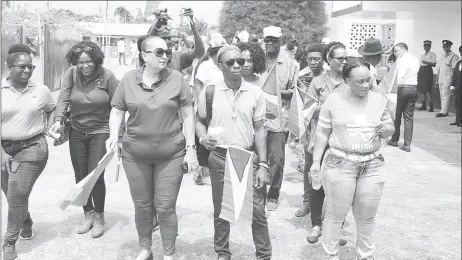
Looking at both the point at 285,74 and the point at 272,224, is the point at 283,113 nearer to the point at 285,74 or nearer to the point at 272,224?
the point at 285,74

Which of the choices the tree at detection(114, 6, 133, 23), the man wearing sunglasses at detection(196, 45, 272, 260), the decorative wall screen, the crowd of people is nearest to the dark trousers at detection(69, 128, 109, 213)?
the crowd of people

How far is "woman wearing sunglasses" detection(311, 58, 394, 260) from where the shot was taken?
150 inches

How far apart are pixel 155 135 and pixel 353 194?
1.54 meters

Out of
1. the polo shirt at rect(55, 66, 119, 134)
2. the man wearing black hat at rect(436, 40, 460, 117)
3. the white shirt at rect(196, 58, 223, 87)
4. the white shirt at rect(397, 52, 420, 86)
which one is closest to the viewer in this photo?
the polo shirt at rect(55, 66, 119, 134)

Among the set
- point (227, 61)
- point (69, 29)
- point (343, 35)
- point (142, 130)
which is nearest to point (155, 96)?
point (142, 130)

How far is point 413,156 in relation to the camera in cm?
928

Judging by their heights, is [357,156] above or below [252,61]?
below

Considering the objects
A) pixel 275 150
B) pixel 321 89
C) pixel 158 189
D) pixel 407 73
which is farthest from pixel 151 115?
pixel 407 73

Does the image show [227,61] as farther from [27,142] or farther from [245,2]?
[245,2]

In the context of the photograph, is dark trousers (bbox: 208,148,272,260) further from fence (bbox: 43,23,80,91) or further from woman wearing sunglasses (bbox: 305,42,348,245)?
fence (bbox: 43,23,80,91)

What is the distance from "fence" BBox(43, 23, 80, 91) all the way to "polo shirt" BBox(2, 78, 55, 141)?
1069cm

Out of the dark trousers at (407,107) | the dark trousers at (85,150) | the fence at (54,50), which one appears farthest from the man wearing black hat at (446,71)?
the dark trousers at (85,150)

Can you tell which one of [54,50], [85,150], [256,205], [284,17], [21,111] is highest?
[284,17]

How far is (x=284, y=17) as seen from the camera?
28234 mm
